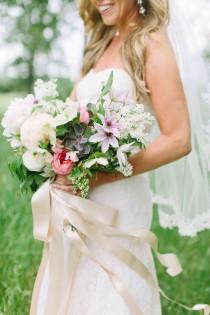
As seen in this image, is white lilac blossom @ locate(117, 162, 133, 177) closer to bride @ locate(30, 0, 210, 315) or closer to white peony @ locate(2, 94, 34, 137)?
bride @ locate(30, 0, 210, 315)

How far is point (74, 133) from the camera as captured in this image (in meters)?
3.35

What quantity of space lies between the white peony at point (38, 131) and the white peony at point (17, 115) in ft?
0.19

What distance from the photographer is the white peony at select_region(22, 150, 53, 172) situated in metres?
3.34

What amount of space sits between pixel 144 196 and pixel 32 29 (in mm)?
5284

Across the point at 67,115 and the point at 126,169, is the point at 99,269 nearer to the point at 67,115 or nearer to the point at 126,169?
the point at 126,169

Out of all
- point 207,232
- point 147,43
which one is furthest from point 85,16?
point 207,232

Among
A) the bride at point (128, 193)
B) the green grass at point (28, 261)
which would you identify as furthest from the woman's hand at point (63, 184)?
the green grass at point (28, 261)

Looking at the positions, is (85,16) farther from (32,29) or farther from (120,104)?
(32,29)

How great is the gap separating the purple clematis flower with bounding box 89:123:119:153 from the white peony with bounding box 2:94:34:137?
0.99 ft

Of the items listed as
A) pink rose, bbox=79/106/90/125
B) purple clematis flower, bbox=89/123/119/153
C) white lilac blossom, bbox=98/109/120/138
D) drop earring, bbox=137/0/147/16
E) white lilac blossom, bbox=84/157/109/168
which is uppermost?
drop earring, bbox=137/0/147/16

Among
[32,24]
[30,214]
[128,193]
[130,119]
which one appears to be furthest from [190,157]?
[32,24]

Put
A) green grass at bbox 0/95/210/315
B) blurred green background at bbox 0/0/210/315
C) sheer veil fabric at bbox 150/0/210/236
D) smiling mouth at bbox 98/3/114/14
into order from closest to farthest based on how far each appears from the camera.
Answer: smiling mouth at bbox 98/3/114/14 < sheer veil fabric at bbox 150/0/210/236 < green grass at bbox 0/95/210/315 < blurred green background at bbox 0/0/210/315

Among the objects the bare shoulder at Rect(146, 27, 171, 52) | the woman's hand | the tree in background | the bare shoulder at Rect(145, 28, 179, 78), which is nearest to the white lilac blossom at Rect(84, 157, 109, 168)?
the woman's hand

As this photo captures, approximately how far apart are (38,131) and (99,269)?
29.9 inches
